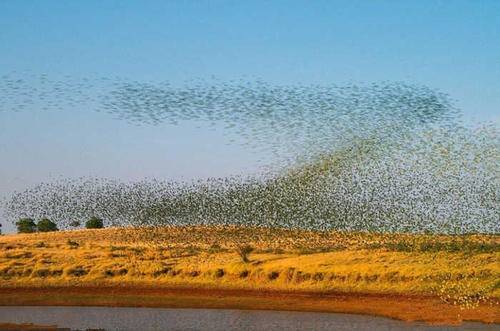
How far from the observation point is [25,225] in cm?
9369

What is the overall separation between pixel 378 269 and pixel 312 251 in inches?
358

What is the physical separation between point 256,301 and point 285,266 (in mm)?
5438

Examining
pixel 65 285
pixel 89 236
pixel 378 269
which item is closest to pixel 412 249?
pixel 378 269

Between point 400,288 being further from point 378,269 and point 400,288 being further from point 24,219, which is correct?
point 24,219

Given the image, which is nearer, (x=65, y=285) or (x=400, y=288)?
(x=400, y=288)

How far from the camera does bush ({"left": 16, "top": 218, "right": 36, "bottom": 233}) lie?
92944 millimetres

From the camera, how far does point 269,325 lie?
29766 mm

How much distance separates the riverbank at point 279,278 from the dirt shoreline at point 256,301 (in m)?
0.05

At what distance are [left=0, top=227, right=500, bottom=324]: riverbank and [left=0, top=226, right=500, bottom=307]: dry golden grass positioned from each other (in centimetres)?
6

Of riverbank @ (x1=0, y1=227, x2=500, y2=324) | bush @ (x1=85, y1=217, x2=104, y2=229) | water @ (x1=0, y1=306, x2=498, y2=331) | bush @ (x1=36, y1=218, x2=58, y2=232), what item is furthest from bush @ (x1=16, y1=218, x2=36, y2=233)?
water @ (x1=0, y1=306, x2=498, y2=331)

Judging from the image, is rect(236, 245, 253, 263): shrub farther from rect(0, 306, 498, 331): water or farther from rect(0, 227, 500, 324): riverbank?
rect(0, 306, 498, 331): water

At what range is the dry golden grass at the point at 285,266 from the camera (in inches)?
1475

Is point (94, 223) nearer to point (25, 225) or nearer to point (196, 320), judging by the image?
point (25, 225)

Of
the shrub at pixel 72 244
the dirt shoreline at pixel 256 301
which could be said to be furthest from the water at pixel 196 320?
the shrub at pixel 72 244
